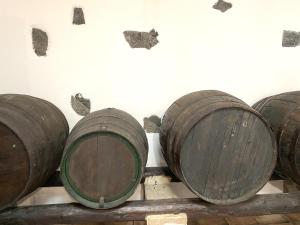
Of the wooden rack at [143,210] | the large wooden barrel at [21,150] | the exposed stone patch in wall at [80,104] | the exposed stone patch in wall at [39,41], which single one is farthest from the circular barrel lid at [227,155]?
the exposed stone patch in wall at [39,41]

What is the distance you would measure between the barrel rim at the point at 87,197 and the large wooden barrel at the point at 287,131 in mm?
937

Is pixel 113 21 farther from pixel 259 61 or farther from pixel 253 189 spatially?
pixel 253 189

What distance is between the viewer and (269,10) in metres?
2.28

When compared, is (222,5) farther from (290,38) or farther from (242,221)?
(242,221)

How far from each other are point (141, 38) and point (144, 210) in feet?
4.08

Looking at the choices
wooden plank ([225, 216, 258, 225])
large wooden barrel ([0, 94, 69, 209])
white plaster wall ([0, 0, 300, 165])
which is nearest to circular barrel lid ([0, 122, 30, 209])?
large wooden barrel ([0, 94, 69, 209])

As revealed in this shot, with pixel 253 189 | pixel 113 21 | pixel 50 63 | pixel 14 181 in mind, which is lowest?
pixel 253 189

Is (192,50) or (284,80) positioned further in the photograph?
(284,80)

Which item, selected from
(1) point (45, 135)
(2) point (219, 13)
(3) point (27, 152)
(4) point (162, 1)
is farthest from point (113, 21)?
(3) point (27, 152)

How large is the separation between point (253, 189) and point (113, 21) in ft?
4.99

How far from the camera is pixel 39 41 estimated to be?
7.04 ft

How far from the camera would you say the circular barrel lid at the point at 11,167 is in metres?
1.52

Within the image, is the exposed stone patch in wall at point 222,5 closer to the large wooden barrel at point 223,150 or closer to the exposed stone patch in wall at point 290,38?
the exposed stone patch in wall at point 290,38

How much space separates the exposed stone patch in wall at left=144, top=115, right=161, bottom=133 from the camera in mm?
2326
